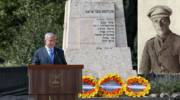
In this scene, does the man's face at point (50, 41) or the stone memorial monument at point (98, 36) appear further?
the stone memorial monument at point (98, 36)

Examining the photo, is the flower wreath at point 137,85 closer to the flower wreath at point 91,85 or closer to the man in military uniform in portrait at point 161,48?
the flower wreath at point 91,85

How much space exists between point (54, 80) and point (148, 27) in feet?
38.0

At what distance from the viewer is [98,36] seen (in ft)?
55.1

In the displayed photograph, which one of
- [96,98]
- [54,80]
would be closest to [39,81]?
[54,80]

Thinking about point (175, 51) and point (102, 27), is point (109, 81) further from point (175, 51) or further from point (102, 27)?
point (175, 51)

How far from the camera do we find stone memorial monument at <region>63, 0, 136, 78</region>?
16.5 meters

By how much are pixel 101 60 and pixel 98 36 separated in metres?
0.64

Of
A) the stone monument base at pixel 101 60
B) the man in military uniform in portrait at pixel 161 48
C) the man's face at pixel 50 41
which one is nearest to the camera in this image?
the man's face at pixel 50 41

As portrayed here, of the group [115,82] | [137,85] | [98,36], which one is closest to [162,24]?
[98,36]

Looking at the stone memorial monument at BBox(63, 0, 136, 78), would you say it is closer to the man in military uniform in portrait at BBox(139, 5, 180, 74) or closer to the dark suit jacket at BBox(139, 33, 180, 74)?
the man in military uniform in portrait at BBox(139, 5, 180, 74)

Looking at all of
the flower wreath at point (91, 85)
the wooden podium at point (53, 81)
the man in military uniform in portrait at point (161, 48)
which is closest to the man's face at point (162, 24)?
the man in military uniform in portrait at point (161, 48)

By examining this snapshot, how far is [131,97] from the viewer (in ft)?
48.5

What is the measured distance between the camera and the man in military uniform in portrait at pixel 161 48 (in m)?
20.0

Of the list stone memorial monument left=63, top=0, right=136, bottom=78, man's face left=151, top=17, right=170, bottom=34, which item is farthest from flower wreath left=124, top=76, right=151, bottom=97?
man's face left=151, top=17, right=170, bottom=34
